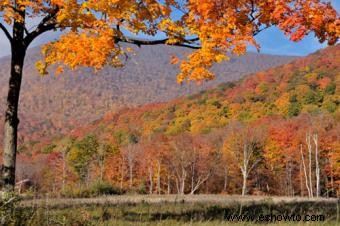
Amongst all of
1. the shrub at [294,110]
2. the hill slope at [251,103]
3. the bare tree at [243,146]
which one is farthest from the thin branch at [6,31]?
the shrub at [294,110]

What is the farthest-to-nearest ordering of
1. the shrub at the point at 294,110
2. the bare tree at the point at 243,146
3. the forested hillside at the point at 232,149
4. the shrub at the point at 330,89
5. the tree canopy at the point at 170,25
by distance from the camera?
1. the shrub at the point at 330,89
2. the shrub at the point at 294,110
3. the forested hillside at the point at 232,149
4. the bare tree at the point at 243,146
5. the tree canopy at the point at 170,25

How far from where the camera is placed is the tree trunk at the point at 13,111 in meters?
10.0

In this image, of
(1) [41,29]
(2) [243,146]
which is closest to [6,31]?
(1) [41,29]

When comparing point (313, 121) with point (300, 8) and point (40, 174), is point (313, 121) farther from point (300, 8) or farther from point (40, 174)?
point (300, 8)

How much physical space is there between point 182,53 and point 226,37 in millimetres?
999

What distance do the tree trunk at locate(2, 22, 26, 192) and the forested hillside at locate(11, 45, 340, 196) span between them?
113 ft

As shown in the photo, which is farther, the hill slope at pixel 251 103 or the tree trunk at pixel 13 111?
the hill slope at pixel 251 103

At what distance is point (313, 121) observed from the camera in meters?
86.2

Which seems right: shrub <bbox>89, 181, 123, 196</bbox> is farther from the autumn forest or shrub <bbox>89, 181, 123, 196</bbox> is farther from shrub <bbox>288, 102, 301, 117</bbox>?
shrub <bbox>288, 102, 301, 117</bbox>

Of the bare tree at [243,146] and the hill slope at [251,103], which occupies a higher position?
the hill slope at [251,103]

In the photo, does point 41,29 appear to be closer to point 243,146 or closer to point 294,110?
point 243,146

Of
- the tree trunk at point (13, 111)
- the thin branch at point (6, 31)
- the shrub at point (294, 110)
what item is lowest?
the tree trunk at point (13, 111)

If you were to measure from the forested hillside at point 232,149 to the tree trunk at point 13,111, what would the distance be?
3440 cm

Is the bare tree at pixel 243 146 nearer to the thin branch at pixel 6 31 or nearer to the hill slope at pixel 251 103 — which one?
the hill slope at pixel 251 103
